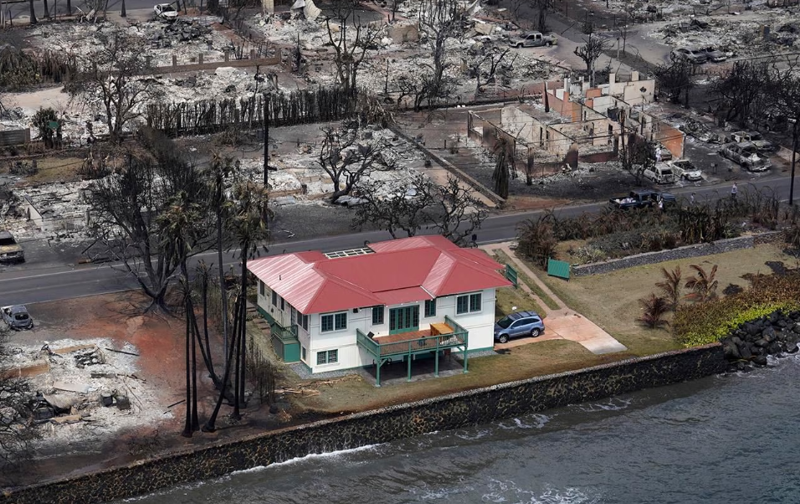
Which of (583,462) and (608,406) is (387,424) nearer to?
(583,462)

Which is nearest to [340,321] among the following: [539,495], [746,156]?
[539,495]

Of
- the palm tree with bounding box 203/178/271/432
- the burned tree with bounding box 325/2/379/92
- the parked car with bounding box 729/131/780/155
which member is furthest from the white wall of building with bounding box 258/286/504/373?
the burned tree with bounding box 325/2/379/92

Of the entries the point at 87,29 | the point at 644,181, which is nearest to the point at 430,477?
the point at 644,181

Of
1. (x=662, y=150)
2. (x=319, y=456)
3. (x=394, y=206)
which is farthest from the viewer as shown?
(x=662, y=150)

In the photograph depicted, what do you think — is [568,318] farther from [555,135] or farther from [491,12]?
[491,12]

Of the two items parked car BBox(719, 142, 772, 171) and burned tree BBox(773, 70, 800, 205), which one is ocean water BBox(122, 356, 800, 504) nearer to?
parked car BBox(719, 142, 772, 171)
